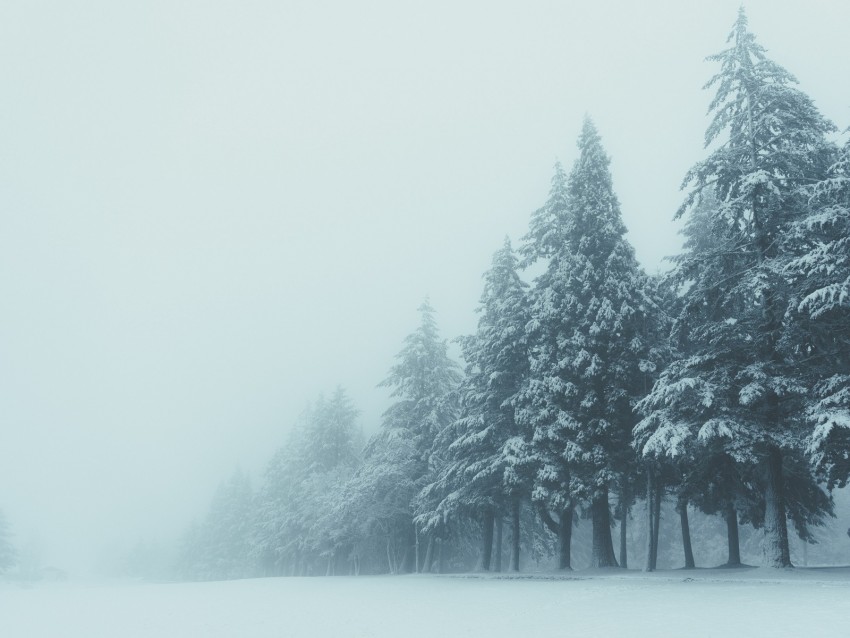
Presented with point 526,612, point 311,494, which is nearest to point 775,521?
point 526,612

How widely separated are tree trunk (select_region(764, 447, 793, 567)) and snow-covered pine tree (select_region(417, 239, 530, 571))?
1090 centimetres

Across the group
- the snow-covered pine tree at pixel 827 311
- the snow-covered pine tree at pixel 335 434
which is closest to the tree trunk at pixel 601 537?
the snow-covered pine tree at pixel 827 311

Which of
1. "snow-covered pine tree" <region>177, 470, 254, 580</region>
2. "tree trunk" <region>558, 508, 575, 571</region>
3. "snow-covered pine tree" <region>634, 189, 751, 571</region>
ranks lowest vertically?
"snow-covered pine tree" <region>177, 470, 254, 580</region>

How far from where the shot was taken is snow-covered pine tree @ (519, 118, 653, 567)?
24297 mm

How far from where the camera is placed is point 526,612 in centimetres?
1523

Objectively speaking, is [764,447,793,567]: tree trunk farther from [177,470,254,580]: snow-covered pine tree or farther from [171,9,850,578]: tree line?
[177,470,254,580]: snow-covered pine tree

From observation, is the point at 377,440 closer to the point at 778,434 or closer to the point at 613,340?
the point at 613,340

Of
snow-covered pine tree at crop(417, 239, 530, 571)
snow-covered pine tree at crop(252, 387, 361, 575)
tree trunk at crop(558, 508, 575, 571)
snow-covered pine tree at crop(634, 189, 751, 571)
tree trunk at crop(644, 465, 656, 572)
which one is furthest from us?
snow-covered pine tree at crop(252, 387, 361, 575)

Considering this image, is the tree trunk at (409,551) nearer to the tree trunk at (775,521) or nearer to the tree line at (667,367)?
the tree line at (667,367)

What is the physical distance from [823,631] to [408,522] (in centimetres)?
3465

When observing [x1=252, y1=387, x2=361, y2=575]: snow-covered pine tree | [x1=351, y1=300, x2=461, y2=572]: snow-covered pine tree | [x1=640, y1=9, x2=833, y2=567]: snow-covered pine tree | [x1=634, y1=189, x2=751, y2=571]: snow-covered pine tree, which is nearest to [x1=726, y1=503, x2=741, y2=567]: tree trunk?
[x1=634, y1=189, x2=751, y2=571]: snow-covered pine tree

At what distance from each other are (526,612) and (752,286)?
12099 millimetres

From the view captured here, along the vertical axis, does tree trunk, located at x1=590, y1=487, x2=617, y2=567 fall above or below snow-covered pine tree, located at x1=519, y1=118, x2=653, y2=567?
below

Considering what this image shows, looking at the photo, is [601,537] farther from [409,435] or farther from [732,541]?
[409,435]
